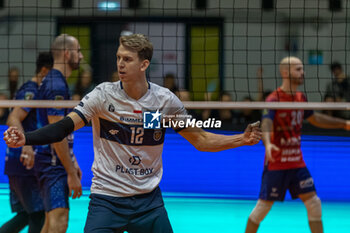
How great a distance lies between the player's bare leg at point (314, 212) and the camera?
6.12 metres

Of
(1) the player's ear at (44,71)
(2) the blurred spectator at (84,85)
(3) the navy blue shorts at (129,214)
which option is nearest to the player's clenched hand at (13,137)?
(3) the navy blue shorts at (129,214)

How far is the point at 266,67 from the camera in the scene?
1136 cm

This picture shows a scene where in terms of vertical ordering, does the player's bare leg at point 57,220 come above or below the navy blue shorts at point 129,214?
below

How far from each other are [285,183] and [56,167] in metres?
2.19

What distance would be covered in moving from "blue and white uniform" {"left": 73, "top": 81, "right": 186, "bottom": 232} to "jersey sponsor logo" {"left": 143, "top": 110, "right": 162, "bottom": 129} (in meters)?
0.03

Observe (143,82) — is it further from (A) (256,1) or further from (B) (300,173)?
(A) (256,1)

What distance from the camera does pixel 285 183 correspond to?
20.6 feet

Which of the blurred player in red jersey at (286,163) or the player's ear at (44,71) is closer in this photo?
the player's ear at (44,71)

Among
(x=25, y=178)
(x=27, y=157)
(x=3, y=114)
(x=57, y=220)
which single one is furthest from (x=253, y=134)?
(x=3, y=114)

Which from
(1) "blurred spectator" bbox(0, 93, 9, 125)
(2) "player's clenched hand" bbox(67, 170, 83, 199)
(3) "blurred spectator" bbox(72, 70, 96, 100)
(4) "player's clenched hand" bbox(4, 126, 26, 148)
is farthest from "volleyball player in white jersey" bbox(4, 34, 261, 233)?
(1) "blurred spectator" bbox(0, 93, 9, 125)

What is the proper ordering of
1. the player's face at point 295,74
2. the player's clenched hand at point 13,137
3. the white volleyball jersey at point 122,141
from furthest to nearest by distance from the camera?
the player's face at point 295,74 < the white volleyball jersey at point 122,141 < the player's clenched hand at point 13,137

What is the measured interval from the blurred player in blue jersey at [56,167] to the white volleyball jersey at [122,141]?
3.26 feet

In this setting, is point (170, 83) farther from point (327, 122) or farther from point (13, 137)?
point (13, 137)

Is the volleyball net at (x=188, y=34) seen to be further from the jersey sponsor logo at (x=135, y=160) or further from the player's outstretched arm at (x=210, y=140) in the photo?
the jersey sponsor logo at (x=135, y=160)
